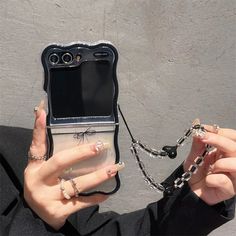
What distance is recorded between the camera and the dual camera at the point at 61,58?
1.71 feet

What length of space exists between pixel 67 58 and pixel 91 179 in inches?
5.8

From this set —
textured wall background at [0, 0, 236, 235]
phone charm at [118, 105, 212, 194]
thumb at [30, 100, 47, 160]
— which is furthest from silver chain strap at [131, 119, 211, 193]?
textured wall background at [0, 0, 236, 235]

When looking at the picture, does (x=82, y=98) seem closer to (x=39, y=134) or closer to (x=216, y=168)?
(x=39, y=134)

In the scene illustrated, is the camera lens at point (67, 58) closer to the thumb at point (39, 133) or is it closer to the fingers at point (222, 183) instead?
the thumb at point (39, 133)

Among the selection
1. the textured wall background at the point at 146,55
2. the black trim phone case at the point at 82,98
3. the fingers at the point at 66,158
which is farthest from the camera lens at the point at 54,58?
the textured wall background at the point at 146,55

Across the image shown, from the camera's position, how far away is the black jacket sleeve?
592mm

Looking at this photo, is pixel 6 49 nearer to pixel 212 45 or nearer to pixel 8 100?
pixel 8 100

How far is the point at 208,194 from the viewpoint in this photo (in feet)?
1.99

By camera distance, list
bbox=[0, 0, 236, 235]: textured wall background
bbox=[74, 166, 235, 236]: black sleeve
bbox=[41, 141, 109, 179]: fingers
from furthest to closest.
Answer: bbox=[0, 0, 236, 235]: textured wall background, bbox=[74, 166, 235, 236]: black sleeve, bbox=[41, 141, 109, 179]: fingers

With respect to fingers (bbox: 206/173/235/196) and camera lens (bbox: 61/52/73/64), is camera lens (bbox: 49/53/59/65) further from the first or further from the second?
fingers (bbox: 206/173/235/196)

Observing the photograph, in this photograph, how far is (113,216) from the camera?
733 mm

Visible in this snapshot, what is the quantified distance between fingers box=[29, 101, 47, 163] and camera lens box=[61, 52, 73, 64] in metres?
0.06

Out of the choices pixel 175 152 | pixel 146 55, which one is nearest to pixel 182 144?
pixel 175 152

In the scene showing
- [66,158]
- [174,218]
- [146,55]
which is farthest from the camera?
[146,55]
